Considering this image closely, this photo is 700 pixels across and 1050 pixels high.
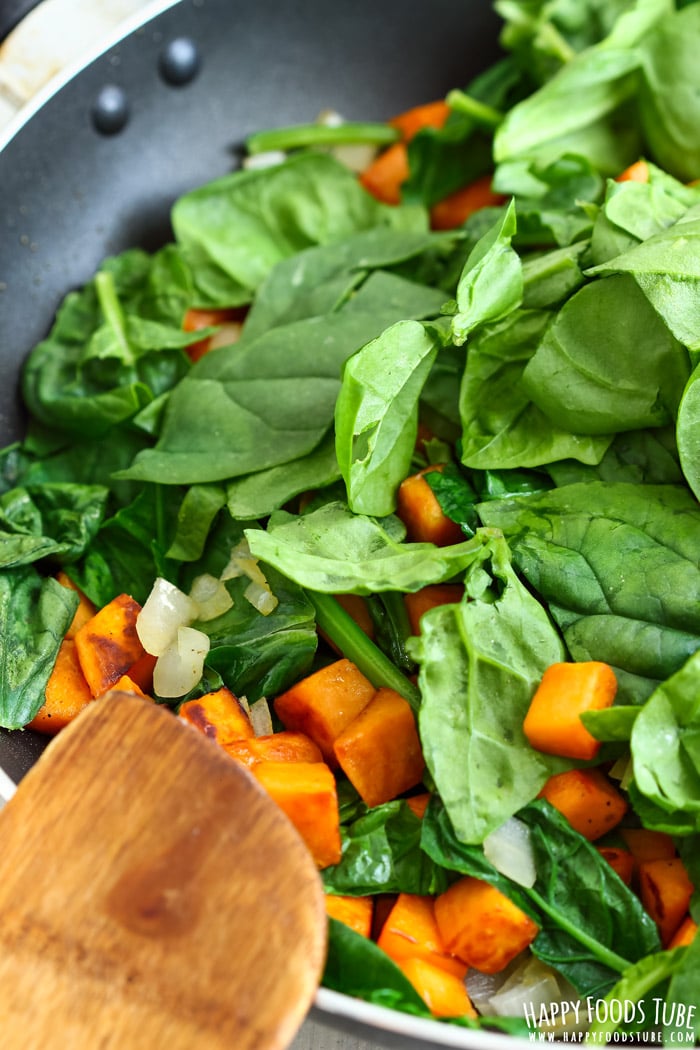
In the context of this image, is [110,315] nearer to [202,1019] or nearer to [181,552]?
[181,552]

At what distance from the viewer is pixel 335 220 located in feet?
7.21

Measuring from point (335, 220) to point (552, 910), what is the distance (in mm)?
1519

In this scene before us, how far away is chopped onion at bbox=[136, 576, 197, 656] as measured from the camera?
1580mm

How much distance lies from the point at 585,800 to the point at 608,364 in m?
0.65

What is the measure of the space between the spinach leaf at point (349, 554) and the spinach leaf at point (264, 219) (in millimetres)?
823

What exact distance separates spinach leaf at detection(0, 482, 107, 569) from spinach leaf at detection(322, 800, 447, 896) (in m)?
0.71

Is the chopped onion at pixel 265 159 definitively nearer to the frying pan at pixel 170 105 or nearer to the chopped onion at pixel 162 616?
the frying pan at pixel 170 105

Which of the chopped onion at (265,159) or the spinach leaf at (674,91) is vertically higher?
the chopped onion at (265,159)

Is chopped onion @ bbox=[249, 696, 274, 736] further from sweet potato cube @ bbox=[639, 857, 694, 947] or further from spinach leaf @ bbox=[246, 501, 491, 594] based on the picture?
sweet potato cube @ bbox=[639, 857, 694, 947]

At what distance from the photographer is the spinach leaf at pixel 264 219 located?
2137 millimetres

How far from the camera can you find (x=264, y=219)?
2207mm

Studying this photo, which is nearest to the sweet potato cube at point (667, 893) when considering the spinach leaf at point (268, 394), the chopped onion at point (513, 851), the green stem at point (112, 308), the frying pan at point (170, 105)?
the chopped onion at point (513, 851)

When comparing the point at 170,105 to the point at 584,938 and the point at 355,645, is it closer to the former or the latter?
the point at 355,645

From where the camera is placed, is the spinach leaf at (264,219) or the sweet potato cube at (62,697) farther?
the spinach leaf at (264,219)
